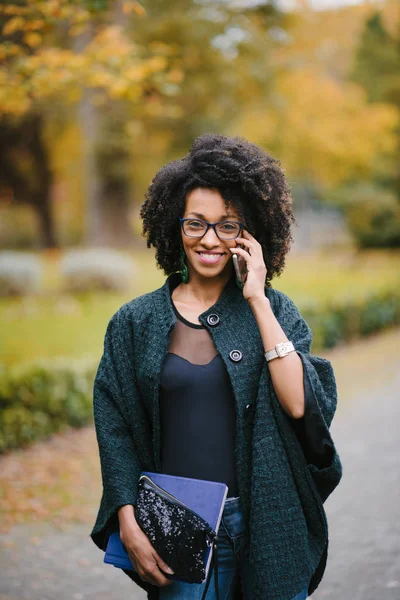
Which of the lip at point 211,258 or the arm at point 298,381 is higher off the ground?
the lip at point 211,258

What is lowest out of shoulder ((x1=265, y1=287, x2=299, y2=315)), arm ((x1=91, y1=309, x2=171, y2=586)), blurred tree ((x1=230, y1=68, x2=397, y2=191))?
arm ((x1=91, y1=309, x2=171, y2=586))

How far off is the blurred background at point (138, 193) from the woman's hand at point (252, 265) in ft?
1.23

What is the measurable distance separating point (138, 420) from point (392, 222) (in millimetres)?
21539

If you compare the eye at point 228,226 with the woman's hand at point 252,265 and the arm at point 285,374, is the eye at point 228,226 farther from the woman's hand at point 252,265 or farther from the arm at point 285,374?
the arm at point 285,374

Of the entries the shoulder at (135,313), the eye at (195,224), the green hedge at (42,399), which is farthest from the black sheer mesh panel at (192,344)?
the green hedge at (42,399)

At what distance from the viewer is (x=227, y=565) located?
7.36 feet

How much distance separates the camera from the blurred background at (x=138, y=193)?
529 cm

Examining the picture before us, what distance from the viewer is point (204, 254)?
2.30m

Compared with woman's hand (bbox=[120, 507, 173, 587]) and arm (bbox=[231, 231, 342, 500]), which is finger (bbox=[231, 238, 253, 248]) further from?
woman's hand (bbox=[120, 507, 173, 587])

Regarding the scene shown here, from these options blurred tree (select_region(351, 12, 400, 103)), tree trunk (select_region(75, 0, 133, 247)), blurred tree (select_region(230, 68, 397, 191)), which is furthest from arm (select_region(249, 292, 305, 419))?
blurred tree (select_region(351, 12, 400, 103))

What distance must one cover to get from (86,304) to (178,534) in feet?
36.2

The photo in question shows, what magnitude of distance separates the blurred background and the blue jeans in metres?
1.08

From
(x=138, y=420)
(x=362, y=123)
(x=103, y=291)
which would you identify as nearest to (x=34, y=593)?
(x=138, y=420)

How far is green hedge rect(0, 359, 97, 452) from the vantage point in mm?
6359
